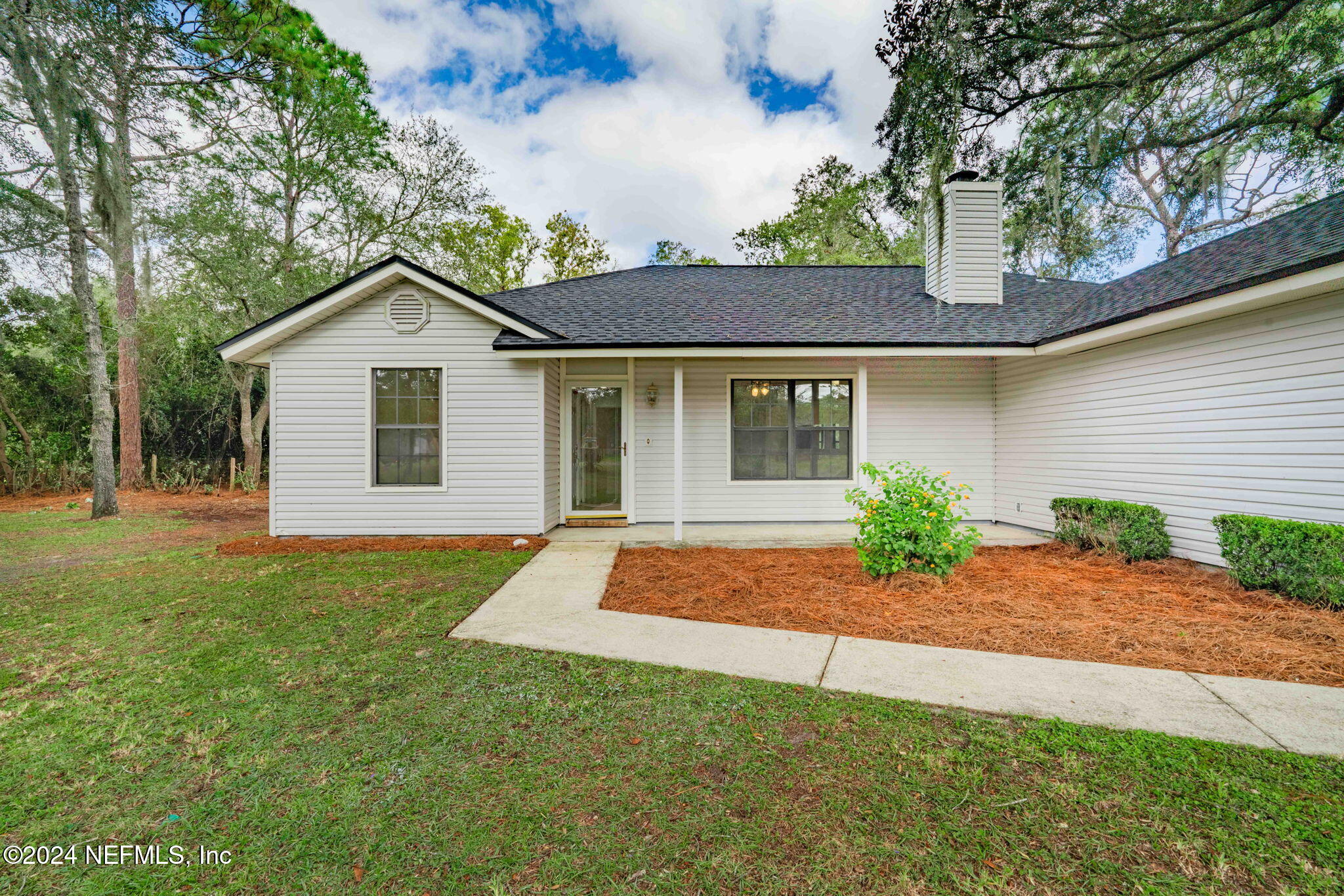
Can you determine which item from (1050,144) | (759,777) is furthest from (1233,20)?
(759,777)

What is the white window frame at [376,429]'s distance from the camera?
23.9 feet

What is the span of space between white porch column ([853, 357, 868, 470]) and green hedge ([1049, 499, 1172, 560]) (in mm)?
2499

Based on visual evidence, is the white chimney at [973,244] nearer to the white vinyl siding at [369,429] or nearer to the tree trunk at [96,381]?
the white vinyl siding at [369,429]

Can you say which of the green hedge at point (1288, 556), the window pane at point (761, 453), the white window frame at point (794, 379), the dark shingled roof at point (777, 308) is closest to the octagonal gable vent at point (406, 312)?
the dark shingled roof at point (777, 308)

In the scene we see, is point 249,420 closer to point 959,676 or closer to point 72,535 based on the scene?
point 72,535

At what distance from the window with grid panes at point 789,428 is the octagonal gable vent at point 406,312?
15.0ft

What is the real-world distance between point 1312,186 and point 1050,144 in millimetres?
9573

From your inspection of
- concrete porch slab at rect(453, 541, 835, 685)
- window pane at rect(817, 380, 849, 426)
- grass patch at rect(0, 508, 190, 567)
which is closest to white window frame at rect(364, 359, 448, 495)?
grass patch at rect(0, 508, 190, 567)

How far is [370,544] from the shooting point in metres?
6.93

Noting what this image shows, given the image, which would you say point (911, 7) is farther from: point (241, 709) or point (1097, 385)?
point (241, 709)

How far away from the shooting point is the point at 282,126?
1361 centimetres

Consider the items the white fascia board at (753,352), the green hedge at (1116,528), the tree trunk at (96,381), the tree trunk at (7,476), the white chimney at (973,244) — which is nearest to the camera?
the green hedge at (1116,528)

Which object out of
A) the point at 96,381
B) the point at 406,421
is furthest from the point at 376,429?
the point at 96,381

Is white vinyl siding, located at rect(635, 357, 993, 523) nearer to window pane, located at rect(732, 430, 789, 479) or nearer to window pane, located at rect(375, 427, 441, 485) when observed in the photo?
window pane, located at rect(732, 430, 789, 479)
